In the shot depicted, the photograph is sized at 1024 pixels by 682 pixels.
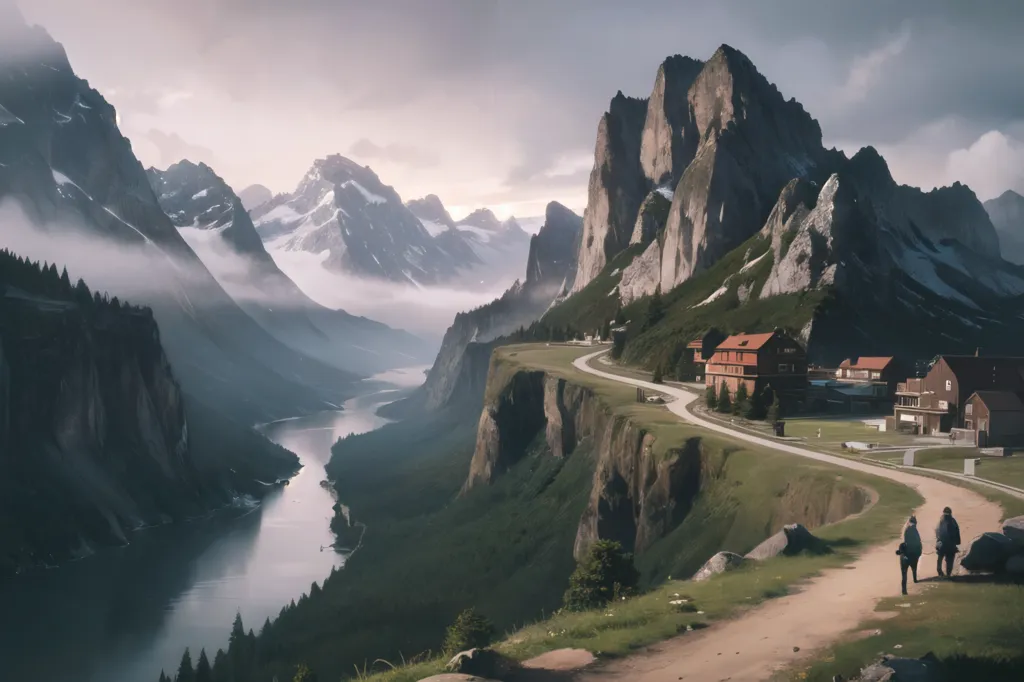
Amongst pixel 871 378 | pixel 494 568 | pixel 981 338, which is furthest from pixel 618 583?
pixel 981 338

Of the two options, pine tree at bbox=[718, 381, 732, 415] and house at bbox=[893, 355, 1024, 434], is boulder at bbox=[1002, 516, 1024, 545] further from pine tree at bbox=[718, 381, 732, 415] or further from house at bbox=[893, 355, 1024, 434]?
pine tree at bbox=[718, 381, 732, 415]

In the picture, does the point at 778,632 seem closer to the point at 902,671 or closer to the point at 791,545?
the point at 902,671

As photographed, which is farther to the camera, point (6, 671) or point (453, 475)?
point (453, 475)

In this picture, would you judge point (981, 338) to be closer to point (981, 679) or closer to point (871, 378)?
point (871, 378)

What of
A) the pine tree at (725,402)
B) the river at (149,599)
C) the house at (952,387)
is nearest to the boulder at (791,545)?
the house at (952,387)

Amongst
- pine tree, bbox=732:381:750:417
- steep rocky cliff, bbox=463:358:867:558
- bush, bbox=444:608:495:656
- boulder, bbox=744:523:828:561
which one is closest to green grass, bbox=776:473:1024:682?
boulder, bbox=744:523:828:561
